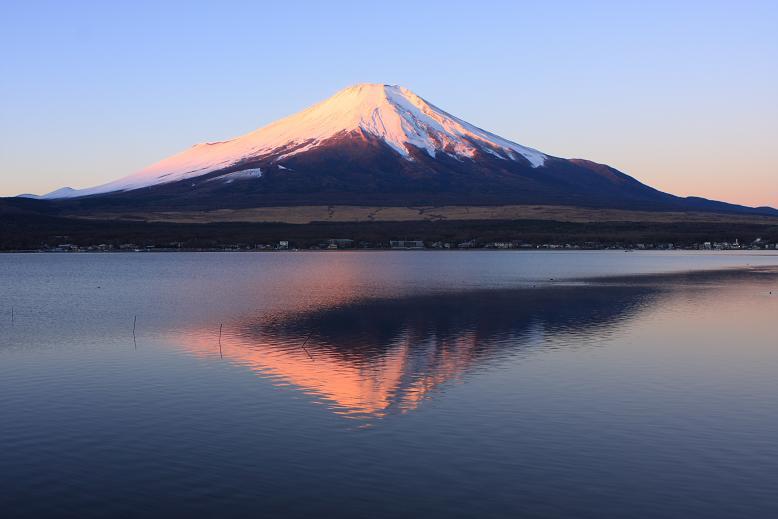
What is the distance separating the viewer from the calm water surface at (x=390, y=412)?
19.0 meters

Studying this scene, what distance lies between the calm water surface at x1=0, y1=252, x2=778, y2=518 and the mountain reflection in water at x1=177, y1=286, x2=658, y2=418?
222 millimetres

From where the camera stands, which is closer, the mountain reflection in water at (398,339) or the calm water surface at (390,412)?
the calm water surface at (390,412)

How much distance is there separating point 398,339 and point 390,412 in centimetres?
1850

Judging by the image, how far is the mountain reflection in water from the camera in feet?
106

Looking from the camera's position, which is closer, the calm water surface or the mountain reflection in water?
the calm water surface

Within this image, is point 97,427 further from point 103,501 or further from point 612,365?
point 612,365

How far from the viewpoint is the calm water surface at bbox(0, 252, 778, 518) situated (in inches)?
750

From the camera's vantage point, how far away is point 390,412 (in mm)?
27516

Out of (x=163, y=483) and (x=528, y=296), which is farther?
(x=528, y=296)

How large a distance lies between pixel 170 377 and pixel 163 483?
14.8 meters

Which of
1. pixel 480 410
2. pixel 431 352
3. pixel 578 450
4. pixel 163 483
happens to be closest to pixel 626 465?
pixel 578 450

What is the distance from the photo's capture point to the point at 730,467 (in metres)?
21.2

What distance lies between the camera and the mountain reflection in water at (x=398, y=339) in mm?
32281

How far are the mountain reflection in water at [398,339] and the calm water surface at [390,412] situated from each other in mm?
222
